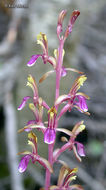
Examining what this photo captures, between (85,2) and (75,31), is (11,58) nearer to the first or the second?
(75,31)

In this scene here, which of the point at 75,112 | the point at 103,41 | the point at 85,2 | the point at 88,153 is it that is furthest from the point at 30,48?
the point at 103,41

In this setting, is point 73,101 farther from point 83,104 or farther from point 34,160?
point 34,160

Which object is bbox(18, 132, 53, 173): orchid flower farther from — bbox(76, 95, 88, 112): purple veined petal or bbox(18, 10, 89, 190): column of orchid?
bbox(76, 95, 88, 112): purple veined petal

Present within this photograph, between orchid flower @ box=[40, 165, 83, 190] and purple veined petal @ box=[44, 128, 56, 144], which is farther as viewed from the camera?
orchid flower @ box=[40, 165, 83, 190]

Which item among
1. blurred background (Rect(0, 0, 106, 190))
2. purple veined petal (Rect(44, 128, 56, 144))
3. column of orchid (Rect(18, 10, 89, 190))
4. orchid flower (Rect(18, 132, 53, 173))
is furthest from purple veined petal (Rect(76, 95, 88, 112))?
blurred background (Rect(0, 0, 106, 190))

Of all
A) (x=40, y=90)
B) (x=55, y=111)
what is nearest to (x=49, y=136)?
(x=55, y=111)

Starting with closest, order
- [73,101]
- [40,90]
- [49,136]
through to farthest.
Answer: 1. [49,136]
2. [73,101]
3. [40,90]
